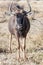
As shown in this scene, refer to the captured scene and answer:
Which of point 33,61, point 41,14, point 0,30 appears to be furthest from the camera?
point 41,14

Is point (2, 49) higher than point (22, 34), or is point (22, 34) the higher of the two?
point (22, 34)

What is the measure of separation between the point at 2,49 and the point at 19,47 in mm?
1700

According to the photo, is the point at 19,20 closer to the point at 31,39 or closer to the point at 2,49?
the point at 2,49

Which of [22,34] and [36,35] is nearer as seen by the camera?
[22,34]

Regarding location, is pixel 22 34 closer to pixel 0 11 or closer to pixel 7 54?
pixel 7 54

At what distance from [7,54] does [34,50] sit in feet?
3.59

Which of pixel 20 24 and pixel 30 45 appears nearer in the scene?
pixel 20 24

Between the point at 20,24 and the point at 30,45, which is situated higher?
the point at 20,24

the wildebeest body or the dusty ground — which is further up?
the wildebeest body

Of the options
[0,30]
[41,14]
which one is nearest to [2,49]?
[0,30]

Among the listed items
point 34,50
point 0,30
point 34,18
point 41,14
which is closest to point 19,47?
point 34,50

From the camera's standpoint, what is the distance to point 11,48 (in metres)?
11.8

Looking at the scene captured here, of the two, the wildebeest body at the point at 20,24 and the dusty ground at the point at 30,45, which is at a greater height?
the wildebeest body at the point at 20,24

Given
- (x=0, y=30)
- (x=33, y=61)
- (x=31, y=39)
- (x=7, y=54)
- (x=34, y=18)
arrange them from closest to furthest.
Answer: (x=33, y=61), (x=7, y=54), (x=31, y=39), (x=0, y=30), (x=34, y=18)
